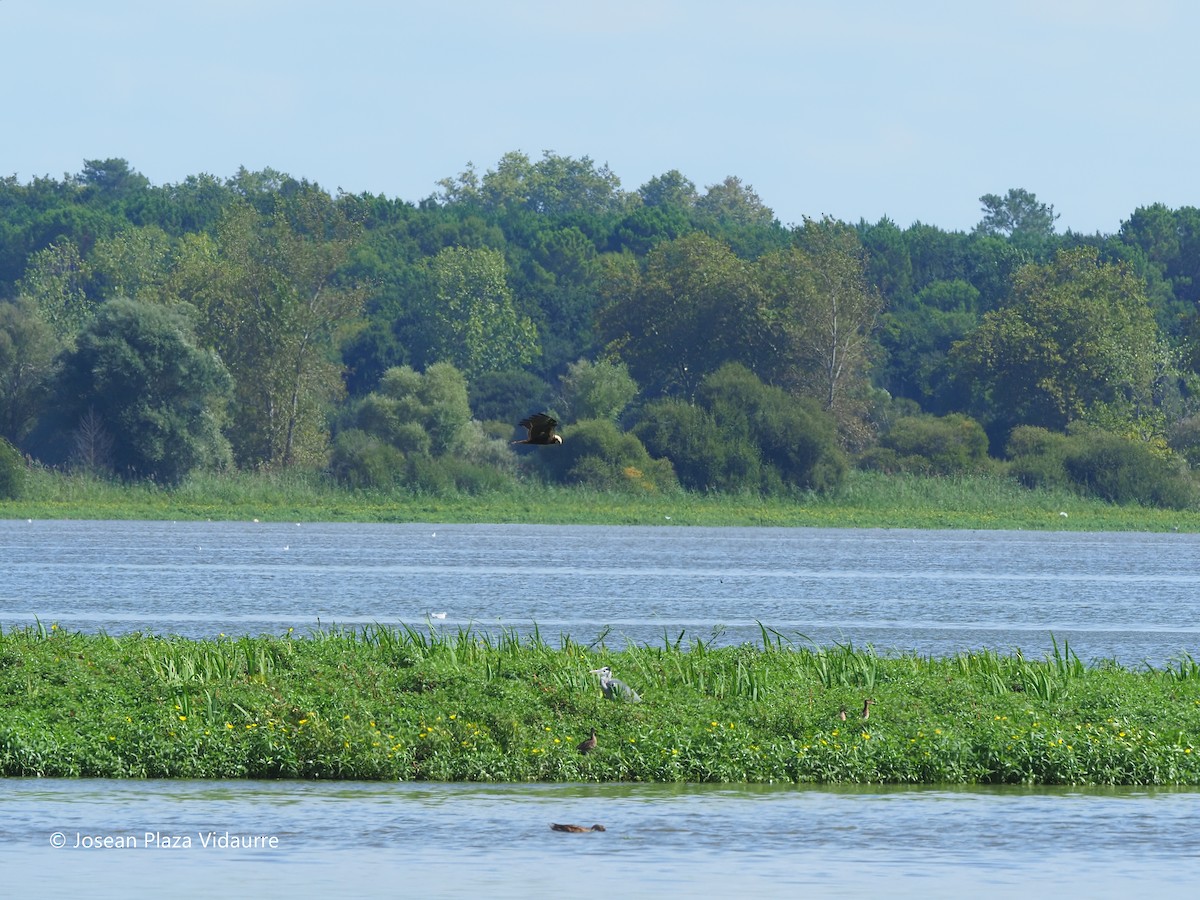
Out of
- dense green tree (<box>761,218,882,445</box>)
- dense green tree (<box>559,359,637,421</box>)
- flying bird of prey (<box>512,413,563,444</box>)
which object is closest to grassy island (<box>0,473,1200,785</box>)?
flying bird of prey (<box>512,413,563,444</box>)

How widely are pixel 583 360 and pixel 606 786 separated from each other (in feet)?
317

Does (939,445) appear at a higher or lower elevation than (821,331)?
lower

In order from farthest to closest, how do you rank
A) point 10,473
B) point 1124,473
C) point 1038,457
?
1. point 1038,457
2. point 1124,473
3. point 10,473

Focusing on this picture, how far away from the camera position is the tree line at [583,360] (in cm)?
10469

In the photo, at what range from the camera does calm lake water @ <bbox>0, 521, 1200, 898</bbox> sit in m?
17.5

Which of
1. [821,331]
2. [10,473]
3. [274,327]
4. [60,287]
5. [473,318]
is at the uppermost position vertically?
[60,287]

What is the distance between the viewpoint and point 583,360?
117625mm

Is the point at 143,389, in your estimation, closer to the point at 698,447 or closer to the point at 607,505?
the point at 607,505

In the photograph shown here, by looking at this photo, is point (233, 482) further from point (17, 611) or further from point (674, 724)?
point (674, 724)

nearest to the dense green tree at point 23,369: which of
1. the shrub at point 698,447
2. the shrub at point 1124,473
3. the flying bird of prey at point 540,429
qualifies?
the shrub at point 698,447

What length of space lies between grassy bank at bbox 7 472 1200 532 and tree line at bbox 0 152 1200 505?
1.31 metres

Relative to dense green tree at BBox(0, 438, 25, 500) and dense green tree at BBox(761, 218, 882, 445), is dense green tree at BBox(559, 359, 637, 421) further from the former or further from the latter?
dense green tree at BBox(0, 438, 25, 500)

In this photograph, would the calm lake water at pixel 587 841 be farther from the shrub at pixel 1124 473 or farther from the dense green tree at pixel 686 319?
the dense green tree at pixel 686 319

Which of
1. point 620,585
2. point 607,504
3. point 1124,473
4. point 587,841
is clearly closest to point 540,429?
point 587,841
